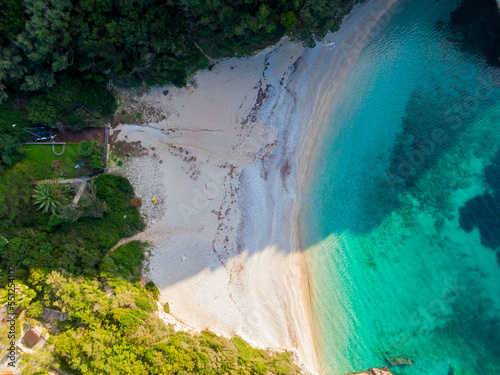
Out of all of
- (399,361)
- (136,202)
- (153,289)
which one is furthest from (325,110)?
(399,361)

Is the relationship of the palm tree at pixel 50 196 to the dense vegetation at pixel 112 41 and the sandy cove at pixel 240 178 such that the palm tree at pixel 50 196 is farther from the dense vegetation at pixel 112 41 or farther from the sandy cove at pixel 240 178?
the dense vegetation at pixel 112 41

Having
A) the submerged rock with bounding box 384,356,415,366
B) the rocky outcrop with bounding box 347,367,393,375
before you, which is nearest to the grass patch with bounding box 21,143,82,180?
the rocky outcrop with bounding box 347,367,393,375

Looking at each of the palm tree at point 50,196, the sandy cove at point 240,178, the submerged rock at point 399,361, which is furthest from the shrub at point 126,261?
the submerged rock at point 399,361

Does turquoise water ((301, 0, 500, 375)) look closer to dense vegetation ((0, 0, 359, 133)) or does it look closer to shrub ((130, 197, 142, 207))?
dense vegetation ((0, 0, 359, 133))

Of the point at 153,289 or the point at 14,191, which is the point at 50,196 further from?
the point at 153,289

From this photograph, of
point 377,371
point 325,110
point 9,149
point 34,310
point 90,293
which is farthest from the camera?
point 325,110

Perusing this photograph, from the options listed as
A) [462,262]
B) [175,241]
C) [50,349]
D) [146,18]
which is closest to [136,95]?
[146,18]

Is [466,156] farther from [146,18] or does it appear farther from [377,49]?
[146,18]
